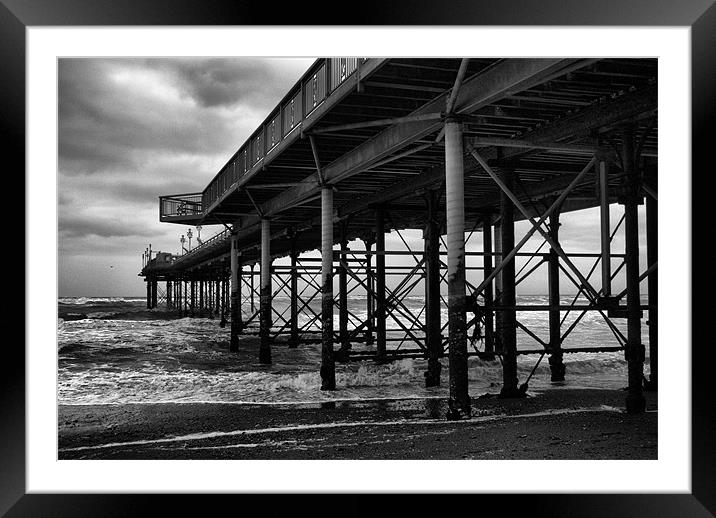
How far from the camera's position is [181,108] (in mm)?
50719

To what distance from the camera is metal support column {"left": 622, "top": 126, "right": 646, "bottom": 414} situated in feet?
27.7

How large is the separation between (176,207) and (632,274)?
2260cm

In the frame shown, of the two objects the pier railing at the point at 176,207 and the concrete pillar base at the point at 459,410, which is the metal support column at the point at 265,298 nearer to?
the pier railing at the point at 176,207

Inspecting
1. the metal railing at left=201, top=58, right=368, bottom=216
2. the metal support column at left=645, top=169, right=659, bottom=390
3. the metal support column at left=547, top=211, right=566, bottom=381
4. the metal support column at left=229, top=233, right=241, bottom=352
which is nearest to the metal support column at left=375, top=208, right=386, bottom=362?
the metal railing at left=201, top=58, right=368, bottom=216

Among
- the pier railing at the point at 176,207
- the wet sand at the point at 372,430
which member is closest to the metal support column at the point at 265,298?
the wet sand at the point at 372,430

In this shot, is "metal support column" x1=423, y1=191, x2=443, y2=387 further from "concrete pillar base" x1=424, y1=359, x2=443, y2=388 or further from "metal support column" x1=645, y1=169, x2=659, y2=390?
"metal support column" x1=645, y1=169, x2=659, y2=390

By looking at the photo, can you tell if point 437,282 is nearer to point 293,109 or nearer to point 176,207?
point 293,109

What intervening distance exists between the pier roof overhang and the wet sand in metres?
3.58

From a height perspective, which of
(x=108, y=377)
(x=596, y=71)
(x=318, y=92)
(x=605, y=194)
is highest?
(x=318, y=92)

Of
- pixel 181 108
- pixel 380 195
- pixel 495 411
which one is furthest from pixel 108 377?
pixel 181 108
